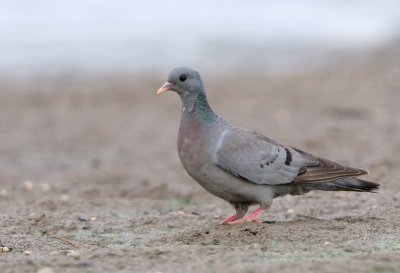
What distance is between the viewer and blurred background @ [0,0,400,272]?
6305 mm

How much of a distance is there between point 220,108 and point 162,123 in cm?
103

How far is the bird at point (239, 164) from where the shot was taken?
6793 mm

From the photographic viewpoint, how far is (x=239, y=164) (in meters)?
6.83

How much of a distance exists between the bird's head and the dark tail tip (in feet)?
4.36

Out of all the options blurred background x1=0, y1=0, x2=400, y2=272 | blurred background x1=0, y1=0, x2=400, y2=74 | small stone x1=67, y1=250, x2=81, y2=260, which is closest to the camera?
small stone x1=67, y1=250, x2=81, y2=260

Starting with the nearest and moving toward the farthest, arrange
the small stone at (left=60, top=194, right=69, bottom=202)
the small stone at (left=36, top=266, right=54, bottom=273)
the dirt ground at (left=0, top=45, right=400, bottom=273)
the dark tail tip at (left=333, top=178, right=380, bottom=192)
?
1. the small stone at (left=36, top=266, right=54, bottom=273)
2. the dirt ground at (left=0, top=45, right=400, bottom=273)
3. the dark tail tip at (left=333, top=178, right=380, bottom=192)
4. the small stone at (left=60, top=194, right=69, bottom=202)

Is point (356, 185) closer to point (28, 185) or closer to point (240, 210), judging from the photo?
point (240, 210)

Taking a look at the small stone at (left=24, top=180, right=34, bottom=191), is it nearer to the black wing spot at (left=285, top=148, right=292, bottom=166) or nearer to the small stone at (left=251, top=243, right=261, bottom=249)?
the black wing spot at (left=285, top=148, right=292, bottom=166)

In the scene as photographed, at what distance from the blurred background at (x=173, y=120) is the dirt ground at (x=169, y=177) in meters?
0.03

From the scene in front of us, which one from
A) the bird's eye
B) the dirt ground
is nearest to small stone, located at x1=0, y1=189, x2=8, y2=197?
the dirt ground

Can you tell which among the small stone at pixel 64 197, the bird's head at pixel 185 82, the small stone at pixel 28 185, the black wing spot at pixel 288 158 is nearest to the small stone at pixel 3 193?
the small stone at pixel 28 185

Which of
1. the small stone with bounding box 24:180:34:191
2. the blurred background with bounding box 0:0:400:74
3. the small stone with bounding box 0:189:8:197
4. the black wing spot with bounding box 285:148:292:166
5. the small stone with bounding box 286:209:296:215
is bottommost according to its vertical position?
the small stone with bounding box 0:189:8:197

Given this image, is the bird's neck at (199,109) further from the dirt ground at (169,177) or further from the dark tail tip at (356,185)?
the dark tail tip at (356,185)

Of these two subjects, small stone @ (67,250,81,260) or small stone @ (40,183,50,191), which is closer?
small stone @ (67,250,81,260)
